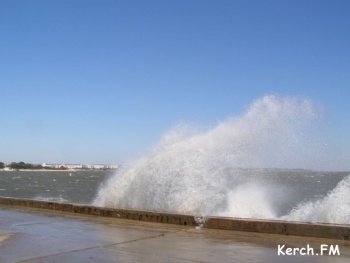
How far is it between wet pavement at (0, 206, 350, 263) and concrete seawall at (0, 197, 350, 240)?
0.18 metres

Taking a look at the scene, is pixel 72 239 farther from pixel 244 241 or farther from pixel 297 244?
pixel 297 244

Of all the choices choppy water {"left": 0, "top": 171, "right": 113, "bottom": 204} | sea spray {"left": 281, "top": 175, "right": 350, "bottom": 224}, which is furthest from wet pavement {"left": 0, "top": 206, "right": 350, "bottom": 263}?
choppy water {"left": 0, "top": 171, "right": 113, "bottom": 204}

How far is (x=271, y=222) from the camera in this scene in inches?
307

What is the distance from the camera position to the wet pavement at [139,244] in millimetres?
5887

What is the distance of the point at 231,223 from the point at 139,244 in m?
2.17

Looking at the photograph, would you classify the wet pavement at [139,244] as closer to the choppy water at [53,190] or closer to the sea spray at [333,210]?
the sea spray at [333,210]

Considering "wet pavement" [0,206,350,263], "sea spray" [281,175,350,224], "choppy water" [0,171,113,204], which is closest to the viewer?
"wet pavement" [0,206,350,263]

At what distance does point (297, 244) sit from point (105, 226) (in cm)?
400

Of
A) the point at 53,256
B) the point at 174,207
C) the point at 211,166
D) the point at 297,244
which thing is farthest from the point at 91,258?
the point at 211,166

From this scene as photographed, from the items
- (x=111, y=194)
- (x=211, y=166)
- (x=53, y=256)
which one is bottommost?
(x=53, y=256)

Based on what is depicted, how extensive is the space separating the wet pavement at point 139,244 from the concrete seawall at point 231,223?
18cm

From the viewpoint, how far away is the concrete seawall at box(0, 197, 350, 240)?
720cm

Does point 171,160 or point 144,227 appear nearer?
point 144,227

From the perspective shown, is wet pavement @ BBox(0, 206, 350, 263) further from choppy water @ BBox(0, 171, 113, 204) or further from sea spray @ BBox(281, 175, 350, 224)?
choppy water @ BBox(0, 171, 113, 204)
